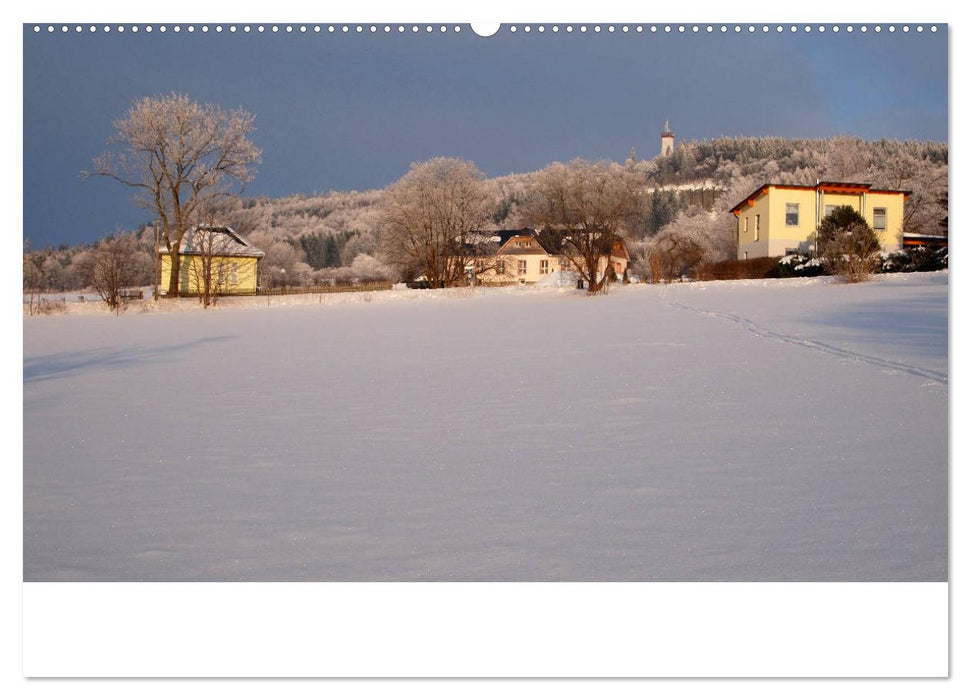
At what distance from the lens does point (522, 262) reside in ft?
131

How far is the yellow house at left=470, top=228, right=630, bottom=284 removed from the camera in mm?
33719

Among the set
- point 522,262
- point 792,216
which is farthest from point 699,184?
point 522,262

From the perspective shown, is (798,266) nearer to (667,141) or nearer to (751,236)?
(751,236)

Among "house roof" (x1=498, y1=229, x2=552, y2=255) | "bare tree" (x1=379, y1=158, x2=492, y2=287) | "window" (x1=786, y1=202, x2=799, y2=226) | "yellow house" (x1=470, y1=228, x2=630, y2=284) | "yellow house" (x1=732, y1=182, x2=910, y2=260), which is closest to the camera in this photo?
"yellow house" (x1=732, y1=182, x2=910, y2=260)

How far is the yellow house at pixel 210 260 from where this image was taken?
11.9m

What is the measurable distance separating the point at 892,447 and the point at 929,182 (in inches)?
63.8

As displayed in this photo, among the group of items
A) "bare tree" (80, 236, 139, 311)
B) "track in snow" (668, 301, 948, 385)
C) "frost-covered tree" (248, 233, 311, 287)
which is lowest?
"track in snow" (668, 301, 948, 385)

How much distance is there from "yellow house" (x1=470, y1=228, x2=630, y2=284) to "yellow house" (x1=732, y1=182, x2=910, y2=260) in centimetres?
718

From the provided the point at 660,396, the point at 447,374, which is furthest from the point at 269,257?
the point at 660,396

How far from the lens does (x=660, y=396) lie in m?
7.23

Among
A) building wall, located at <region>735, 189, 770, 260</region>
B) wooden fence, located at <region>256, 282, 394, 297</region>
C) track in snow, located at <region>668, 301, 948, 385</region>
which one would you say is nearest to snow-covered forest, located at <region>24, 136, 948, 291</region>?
track in snow, located at <region>668, 301, 948, 385</region>

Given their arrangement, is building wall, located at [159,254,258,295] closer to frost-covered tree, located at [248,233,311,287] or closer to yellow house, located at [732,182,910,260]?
frost-covered tree, located at [248,233,311,287]

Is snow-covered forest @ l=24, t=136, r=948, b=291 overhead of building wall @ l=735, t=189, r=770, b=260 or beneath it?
beneath
